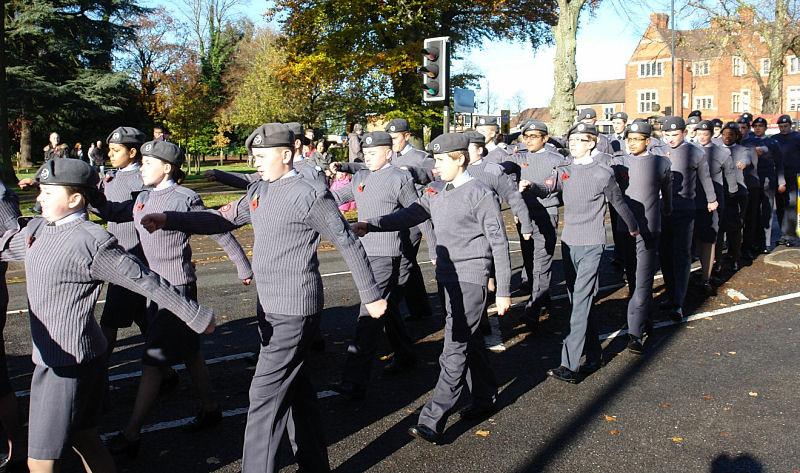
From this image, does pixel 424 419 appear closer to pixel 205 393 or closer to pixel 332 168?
pixel 205 393

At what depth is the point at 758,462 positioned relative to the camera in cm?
486

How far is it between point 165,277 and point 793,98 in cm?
8205

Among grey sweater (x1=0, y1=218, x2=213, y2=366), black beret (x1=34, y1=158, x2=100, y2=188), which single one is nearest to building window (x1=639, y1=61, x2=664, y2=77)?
black beret (x1=34, y1=158, x2=100, y2=188)

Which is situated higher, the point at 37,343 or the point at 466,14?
the point at 466,14

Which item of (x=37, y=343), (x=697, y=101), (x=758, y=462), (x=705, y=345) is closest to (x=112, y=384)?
(x=37, y=343)

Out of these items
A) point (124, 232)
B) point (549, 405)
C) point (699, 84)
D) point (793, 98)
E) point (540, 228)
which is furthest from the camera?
point (699, 84)

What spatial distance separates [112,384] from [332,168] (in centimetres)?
367

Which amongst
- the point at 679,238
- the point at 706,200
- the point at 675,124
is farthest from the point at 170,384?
the point at 706,200

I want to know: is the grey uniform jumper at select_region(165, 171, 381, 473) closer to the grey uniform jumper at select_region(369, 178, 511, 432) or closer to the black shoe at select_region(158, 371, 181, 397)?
the grey uniform jumper at select_region(369, 178, 511, 432)

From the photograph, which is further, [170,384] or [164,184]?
[170,384]

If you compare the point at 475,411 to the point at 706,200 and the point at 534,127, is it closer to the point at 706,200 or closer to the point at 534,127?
the point at 534,127

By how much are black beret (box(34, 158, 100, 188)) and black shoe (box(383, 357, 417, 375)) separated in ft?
11.6

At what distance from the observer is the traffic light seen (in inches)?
538

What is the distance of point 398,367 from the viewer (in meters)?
6.82
